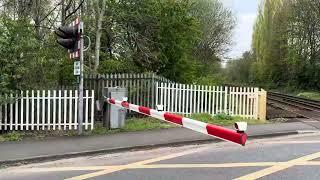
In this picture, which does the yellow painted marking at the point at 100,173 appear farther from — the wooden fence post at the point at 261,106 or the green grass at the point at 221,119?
the wooden fence post at the point at 261,106

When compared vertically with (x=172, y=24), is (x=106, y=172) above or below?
below

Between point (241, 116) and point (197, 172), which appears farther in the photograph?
point (241, 116)

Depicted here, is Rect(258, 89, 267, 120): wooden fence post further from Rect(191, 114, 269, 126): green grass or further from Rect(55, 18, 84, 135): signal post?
Rect(55, 18, 84, 135): signal post

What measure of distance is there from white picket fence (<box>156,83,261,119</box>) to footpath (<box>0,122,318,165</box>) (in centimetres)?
332

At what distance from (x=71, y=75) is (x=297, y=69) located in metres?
40.6

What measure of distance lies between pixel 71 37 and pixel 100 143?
9.77ft

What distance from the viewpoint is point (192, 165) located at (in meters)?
9.54

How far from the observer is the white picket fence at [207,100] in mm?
17688

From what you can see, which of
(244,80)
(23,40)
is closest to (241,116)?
(23,40)

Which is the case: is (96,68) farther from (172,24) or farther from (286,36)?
(286,36)

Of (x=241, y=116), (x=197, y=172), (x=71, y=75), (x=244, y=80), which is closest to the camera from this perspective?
(x=197, y=172)

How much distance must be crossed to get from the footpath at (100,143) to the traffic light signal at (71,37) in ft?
7.37

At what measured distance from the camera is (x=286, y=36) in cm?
5769

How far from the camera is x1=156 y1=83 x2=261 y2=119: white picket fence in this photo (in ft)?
58.0
